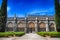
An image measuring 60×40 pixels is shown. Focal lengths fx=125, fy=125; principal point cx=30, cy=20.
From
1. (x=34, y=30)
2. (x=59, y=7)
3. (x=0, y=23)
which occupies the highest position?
(x=59, y=7)

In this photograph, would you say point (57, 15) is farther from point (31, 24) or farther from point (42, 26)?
point (31, 24)

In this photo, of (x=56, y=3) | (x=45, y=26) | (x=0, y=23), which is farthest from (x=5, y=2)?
(x=45, y=26)

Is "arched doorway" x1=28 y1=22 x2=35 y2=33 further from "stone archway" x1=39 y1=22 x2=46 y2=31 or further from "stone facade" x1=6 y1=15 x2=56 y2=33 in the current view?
"stone archway" x1=39 y1=22 x2=46 y2=31

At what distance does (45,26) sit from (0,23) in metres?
25.2

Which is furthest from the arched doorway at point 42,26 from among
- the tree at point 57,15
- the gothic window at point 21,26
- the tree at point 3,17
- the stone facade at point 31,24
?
the tree at point 3,17

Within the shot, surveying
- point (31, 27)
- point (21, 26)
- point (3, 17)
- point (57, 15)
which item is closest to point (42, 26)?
point (31, 27)

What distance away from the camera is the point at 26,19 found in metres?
45.2

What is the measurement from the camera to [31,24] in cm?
4559

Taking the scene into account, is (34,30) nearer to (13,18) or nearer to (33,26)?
(33,26)

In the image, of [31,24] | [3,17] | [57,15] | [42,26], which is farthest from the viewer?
[31,24]

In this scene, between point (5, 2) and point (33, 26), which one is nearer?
point (5, 2)

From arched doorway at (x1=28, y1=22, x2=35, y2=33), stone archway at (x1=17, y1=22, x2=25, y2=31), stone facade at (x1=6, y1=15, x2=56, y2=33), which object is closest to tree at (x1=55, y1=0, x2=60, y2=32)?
stone facade at (x1=6, y1=15, x2=56, y2=33)

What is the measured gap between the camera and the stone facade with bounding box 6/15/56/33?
44812 millimetres

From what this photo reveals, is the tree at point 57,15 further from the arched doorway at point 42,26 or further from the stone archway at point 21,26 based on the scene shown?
the stone archway at point 21,26
